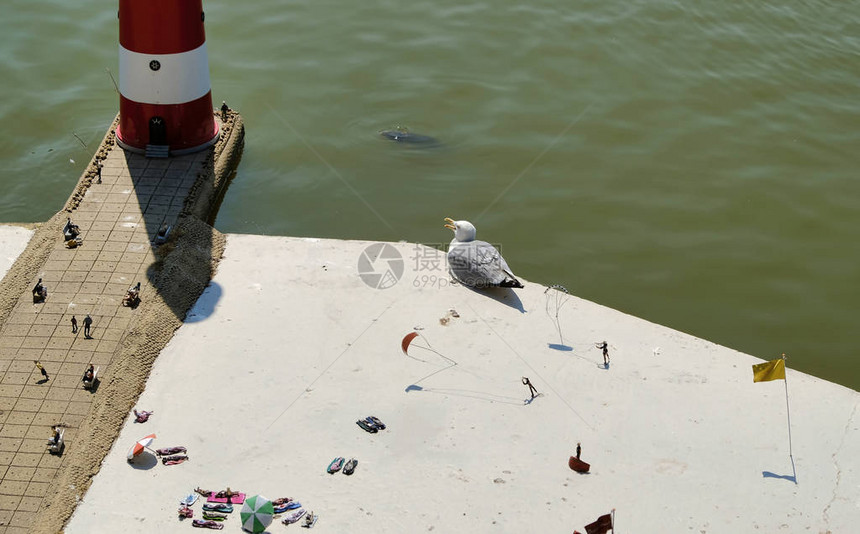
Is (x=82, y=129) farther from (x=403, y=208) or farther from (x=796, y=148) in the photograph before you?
(x=796, y=148)

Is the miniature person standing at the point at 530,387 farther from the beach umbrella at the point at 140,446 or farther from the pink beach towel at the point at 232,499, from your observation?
the beach umbrella at the point at 140,446

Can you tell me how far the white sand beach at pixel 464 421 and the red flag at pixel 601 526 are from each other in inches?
11.8

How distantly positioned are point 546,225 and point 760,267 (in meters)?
2.94

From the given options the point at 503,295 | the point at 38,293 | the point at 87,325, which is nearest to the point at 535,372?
the point at 503,295

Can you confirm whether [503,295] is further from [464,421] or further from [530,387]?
[464,421]

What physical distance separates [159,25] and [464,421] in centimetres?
678

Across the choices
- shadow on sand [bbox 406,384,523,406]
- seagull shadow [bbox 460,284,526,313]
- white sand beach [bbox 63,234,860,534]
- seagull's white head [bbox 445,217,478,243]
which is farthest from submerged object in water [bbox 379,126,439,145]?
shadow on sand [bbox 406,384,523,406]

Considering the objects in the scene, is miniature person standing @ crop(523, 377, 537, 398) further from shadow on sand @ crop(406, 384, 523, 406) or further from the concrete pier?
the concrete pier

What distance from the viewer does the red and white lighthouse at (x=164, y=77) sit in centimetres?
1230

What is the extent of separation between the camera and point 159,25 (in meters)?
12.3

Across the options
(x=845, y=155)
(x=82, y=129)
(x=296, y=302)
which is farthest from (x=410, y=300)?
(x=845, y=155)

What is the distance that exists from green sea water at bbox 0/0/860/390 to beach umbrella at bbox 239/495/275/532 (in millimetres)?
5380

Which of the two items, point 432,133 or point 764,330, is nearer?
point 764,330

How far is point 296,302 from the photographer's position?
36.1ft
